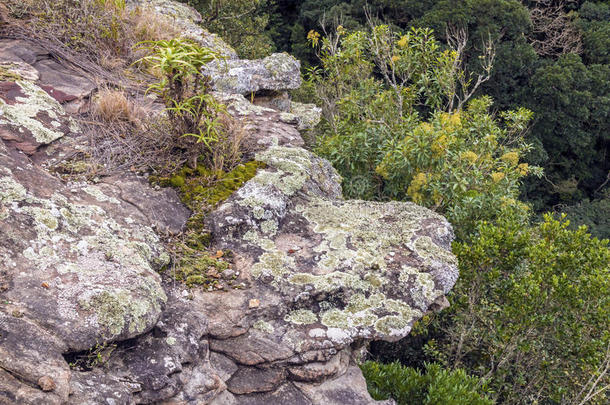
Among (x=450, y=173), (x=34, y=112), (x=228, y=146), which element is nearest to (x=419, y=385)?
(x=450, y=173)

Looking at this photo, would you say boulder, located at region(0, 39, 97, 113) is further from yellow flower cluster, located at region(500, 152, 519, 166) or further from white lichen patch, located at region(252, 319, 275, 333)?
yellow flower cluster, located at region(500, 152, 519, 166)

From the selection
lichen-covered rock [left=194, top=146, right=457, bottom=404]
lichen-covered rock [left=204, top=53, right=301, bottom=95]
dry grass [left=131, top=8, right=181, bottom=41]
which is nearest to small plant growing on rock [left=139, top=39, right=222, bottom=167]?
lichen-covered rock [left=194, top=146, right=457, bottom=404]

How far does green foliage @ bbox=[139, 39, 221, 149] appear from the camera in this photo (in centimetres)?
378

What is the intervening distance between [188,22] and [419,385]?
627cm

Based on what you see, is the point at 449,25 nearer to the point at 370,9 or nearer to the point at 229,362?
the point at 370,9

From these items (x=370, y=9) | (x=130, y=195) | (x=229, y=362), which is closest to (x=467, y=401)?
(x=229, y=362)

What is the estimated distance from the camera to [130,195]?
3801 millimetres

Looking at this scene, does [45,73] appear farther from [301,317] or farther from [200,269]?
[301,317]

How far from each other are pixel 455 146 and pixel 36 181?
15.7 ft

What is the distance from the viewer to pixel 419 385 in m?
5.07

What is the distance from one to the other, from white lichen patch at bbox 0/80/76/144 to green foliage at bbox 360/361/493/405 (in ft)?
12.3

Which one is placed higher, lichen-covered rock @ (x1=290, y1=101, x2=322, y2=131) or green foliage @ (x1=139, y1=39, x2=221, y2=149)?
green foliage @ (x1=139, y1=39, x2=221, y2=149)

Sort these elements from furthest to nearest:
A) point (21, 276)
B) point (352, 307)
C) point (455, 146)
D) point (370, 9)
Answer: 1. point (370, 9)
2. point (455, 146)
3. point (352, 307)
4. point (21, 276)

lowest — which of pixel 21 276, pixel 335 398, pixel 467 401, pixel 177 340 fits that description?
pixel 467 401
